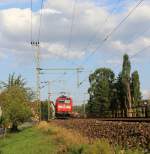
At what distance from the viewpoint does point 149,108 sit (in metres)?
52.2

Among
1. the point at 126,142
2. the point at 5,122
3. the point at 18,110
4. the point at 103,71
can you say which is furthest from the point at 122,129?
the point at 103,71

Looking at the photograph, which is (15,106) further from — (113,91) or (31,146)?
(31,146)

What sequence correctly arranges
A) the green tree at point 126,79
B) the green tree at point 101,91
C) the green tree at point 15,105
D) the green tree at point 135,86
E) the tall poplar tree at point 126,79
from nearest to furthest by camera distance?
the green tree at point 15,105
the tall poplar tree at point 126,79
the green tree at point 126,79
the green tree at point 135,86
the green tree at point 101,91

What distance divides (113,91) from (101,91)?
101 inches

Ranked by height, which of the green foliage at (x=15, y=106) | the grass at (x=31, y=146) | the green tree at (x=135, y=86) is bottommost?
the grass at (x=31, y=146)

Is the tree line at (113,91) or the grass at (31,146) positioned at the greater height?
the tree line at (113,91)

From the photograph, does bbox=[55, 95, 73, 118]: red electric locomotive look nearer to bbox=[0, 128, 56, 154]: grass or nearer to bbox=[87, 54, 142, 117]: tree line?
bbox=[87, 54, 142, 117]: tree line

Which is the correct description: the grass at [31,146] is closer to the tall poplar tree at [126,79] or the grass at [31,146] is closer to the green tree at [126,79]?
the tall poplar tree at [126,79]

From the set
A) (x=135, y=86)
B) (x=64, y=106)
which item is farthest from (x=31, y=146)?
(x=135, y=86)

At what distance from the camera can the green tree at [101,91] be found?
99406 millimetres

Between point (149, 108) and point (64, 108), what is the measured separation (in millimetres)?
34726

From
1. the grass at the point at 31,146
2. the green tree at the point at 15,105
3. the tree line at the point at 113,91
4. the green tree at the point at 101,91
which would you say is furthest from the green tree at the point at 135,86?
the grass at the point at 31,146

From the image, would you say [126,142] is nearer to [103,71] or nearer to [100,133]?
[100,133]

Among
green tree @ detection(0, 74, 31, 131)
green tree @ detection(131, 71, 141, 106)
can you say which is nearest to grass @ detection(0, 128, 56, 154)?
green tree @ detection(0, 74, 31, 131)
